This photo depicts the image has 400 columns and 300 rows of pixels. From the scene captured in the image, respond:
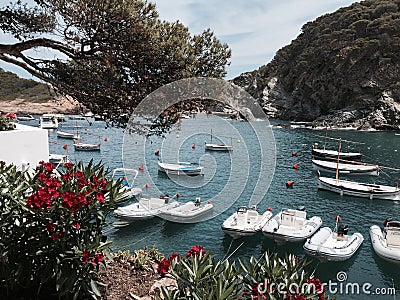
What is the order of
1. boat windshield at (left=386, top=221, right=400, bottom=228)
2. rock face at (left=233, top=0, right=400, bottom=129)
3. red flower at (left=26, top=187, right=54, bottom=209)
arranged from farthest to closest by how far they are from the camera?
rock face at (left=233, top=0, right=400, bottom=129) < boat windshield at (left=386, top=221, right=400, bottom=228) < red flower at (left=26, top=187, right=54, bottom=209)

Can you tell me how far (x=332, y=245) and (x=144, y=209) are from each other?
9.07m

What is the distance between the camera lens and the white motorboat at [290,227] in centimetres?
1591

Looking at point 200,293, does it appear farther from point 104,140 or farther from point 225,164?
point 104,140

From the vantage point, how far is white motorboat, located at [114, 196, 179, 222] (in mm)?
18109

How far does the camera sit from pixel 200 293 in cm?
326

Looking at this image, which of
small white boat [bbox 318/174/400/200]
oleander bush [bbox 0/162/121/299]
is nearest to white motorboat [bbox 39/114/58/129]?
small white boat [bbox 318/174/400/200]

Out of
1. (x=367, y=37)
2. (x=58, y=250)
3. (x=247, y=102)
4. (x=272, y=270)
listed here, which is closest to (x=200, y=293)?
(x=272, y=270)

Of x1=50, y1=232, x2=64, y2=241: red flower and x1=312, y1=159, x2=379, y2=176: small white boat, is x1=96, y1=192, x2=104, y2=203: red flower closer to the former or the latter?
x1=50, y1=232, x2=64, y2=241: red flower

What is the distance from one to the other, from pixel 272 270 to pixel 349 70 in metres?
71.4

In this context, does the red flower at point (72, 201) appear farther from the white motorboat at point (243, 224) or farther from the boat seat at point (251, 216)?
the boat seat at point (251, 216)

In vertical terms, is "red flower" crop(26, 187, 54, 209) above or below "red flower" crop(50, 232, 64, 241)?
above

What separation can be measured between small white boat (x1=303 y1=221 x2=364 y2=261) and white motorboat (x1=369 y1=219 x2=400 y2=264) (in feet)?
2.13

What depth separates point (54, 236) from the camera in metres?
3.65

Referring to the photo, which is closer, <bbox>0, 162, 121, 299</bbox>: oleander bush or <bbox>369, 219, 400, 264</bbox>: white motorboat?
<bbox>0, 162, 121, 299</bbox>: oleander bush
